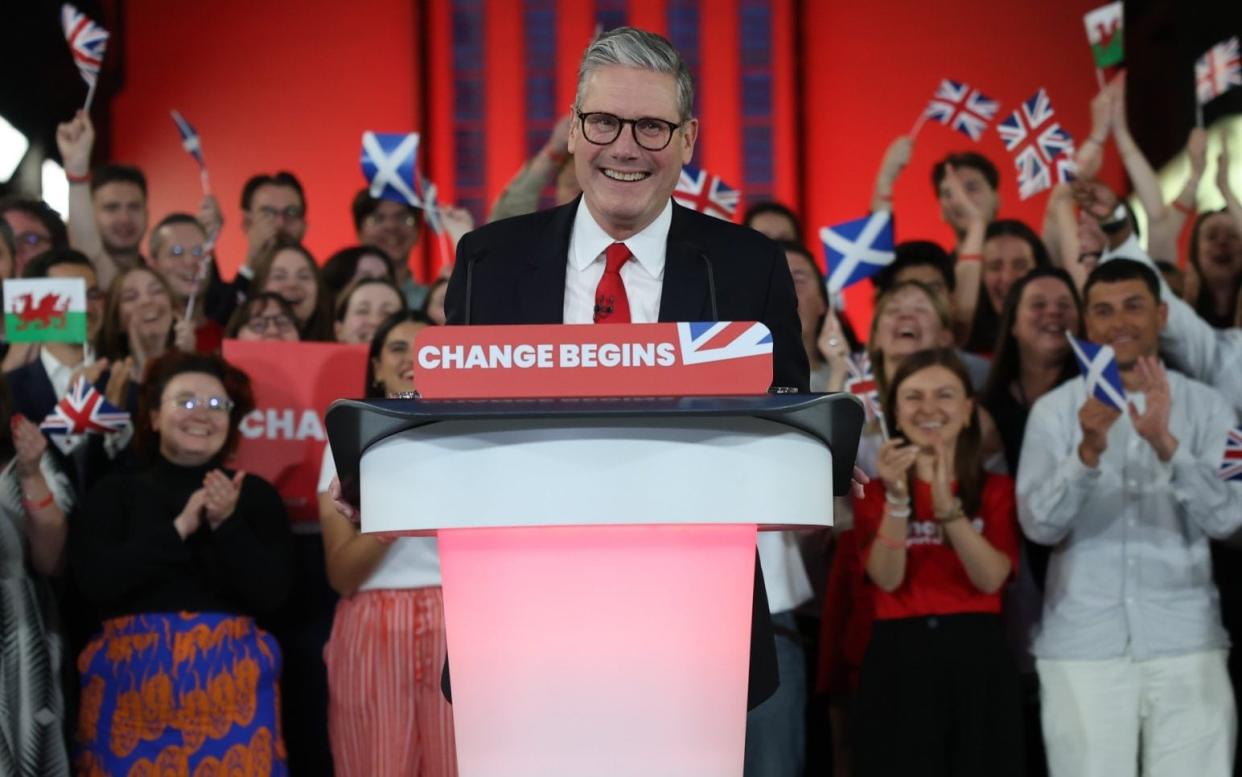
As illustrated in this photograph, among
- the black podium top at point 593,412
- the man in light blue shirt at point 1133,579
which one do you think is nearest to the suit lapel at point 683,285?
the black podium top at point 593,412

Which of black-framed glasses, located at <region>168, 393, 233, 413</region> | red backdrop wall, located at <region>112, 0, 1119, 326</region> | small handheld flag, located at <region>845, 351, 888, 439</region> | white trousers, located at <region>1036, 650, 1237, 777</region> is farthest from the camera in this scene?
red backdrop wall, located at <region>112, 0, 1119, 326</region>

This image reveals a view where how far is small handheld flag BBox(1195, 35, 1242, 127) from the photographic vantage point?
15.8ft

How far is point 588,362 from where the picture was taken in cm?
138

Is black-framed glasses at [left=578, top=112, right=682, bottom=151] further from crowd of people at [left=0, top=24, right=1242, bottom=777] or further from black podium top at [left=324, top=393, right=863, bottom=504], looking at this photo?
crowd of people at [left=0, top=24, right=1242, bottom=777]

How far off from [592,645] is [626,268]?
0.60 m

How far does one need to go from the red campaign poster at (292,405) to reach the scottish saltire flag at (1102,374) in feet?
5.75

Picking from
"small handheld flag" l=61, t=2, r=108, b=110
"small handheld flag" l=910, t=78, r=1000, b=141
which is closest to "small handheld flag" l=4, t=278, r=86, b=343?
"small handheld flag" l=61, t=2, r=108, b=110

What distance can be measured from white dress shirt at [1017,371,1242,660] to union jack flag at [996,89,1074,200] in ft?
3.96

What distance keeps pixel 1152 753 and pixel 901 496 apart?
2.60 ft

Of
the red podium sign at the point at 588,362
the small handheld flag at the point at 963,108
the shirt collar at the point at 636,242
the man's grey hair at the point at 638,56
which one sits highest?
the small handheld flag at the point at 963,108

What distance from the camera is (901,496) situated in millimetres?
3482

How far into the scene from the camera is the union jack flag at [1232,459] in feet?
11.4

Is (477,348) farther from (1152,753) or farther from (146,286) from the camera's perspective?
(146,286)

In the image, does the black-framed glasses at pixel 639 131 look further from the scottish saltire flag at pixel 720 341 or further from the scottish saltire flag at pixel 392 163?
the scottish saltire flag at pixel 392 163
